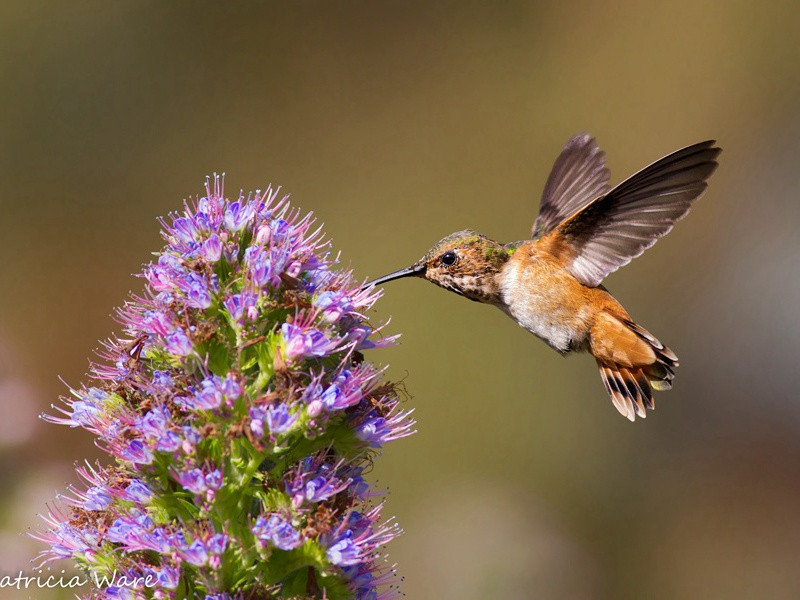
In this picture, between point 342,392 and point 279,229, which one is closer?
point 342,392

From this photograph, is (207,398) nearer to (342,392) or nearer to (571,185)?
(342,392)

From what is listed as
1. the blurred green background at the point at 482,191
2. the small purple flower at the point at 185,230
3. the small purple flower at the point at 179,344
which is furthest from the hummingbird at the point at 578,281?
the blurred green background at the point at 482,191

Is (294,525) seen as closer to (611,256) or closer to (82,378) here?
(611,256)

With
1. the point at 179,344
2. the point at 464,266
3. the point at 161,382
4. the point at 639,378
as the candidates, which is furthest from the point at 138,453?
the point at 639,378

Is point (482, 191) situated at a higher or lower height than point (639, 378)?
higher

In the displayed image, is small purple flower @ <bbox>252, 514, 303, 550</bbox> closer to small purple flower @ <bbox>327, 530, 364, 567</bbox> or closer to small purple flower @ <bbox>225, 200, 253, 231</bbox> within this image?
small purple flower @ <bbox>327, 530, 364, 567</bbox>

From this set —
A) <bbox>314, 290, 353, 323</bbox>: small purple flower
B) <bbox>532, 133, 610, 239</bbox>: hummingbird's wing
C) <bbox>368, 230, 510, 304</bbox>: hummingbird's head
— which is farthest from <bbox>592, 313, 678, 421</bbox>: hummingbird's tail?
<bbox>314, 290, 353, 323</bbox>: small purple flower
